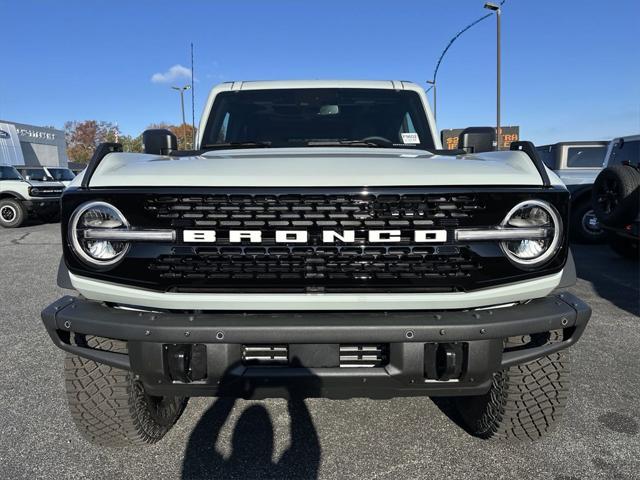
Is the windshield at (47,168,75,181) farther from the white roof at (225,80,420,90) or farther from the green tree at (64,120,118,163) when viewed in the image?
the green tree at (64,120,118,163)

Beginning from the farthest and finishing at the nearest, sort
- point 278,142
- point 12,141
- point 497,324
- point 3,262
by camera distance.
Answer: point 12,141
point 3,262
point 278,142
point 497,324

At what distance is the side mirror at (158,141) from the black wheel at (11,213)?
12.6 metres

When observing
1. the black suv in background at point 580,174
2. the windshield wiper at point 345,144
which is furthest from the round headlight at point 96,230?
the black suv in background at point 580,174

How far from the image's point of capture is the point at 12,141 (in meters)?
31.7

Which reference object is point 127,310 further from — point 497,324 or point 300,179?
point 497,324

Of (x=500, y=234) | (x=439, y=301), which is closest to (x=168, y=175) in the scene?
(x=439, y=301)

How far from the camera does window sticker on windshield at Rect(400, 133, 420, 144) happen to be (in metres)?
3.42

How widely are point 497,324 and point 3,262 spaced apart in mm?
8717

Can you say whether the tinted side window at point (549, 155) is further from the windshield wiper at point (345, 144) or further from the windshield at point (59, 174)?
the windshield at point (59, 174)

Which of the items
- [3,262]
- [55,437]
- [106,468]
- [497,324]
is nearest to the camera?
[497,324]

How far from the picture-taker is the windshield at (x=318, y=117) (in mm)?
3500

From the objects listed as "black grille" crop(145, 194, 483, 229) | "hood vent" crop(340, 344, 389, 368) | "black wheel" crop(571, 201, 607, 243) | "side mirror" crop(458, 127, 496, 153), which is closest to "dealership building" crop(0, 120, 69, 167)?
"black wheel" crop(571, 201, 607, 243)

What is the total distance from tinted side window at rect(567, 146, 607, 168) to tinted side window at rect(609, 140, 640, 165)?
2.05 meters

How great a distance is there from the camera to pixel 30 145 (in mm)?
35375
